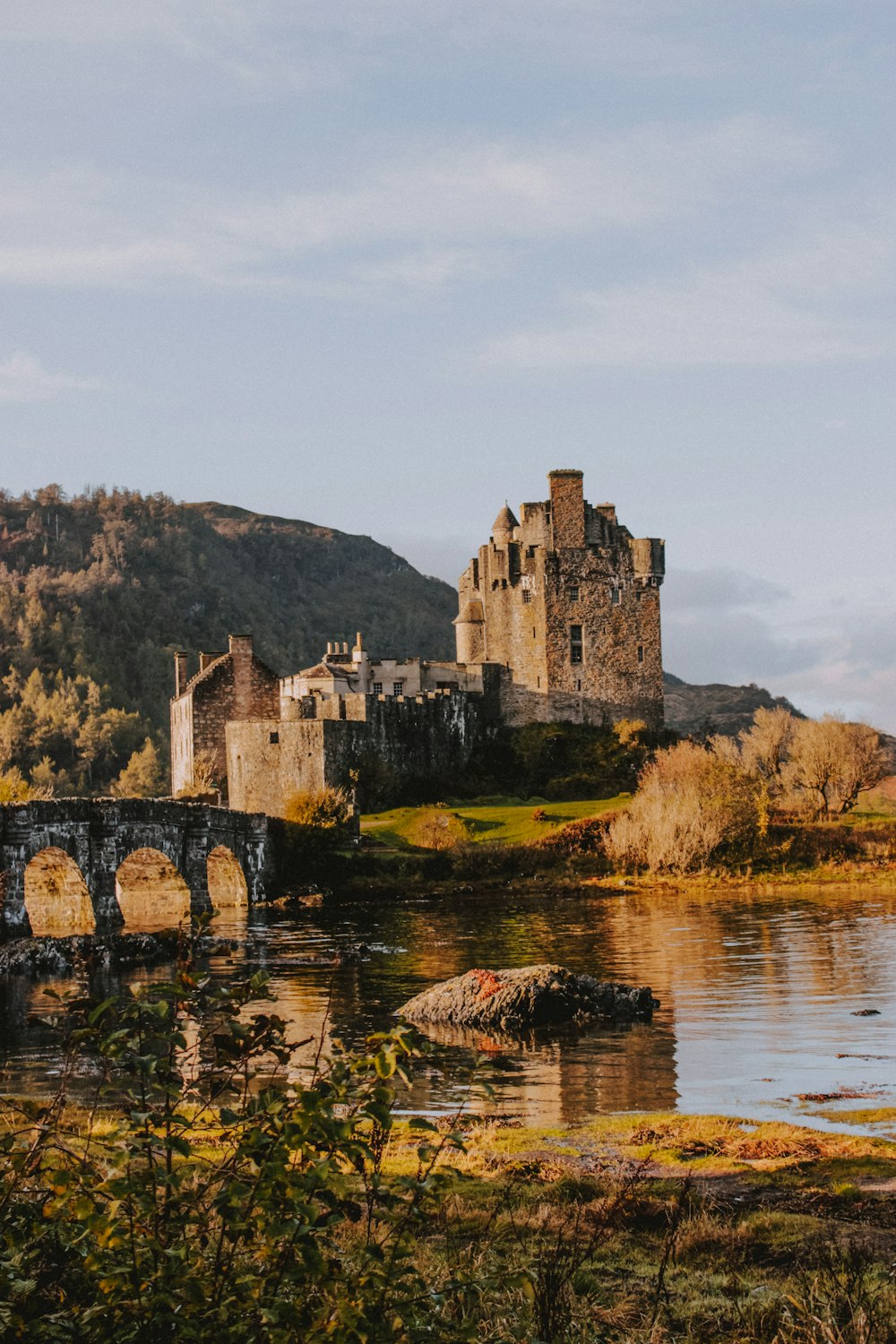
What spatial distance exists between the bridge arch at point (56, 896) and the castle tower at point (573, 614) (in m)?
37.8

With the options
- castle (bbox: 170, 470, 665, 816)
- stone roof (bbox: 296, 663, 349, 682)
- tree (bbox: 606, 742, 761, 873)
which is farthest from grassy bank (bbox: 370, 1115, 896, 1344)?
stone roof (bbox: 296, 663, 349, 682)

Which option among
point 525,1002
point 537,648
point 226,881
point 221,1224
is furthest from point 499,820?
point 221,1224

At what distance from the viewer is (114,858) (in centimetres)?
4584

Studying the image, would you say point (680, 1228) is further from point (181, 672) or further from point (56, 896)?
point (181, 672)

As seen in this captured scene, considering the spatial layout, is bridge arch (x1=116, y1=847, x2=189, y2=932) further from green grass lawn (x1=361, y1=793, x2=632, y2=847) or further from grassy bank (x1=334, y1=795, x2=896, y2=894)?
green grass lawn (x1=361, y1=793, x2=632, y2=847)

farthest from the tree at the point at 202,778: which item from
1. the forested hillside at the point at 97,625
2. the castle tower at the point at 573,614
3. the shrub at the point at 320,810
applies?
the forested hillside at the point at 97,625

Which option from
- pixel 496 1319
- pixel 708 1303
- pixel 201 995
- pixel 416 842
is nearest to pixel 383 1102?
pixel 201 995

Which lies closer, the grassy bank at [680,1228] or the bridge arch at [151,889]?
the grassy bank at [680,1228]

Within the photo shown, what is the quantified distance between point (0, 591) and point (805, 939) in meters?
123

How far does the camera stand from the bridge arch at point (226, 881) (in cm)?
5441

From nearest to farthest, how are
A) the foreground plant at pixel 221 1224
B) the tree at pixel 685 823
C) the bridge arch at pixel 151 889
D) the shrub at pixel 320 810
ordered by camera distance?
the foreground plant at pixel 221 1224, the bridge arch at pixel 151 889, the tree at pixel 685 823, the shrub at pixel 320 810

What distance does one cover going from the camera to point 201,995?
6617 mm

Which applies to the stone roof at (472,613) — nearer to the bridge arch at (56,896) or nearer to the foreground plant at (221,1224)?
the bridge arch at (56,896)

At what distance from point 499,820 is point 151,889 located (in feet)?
55.8
